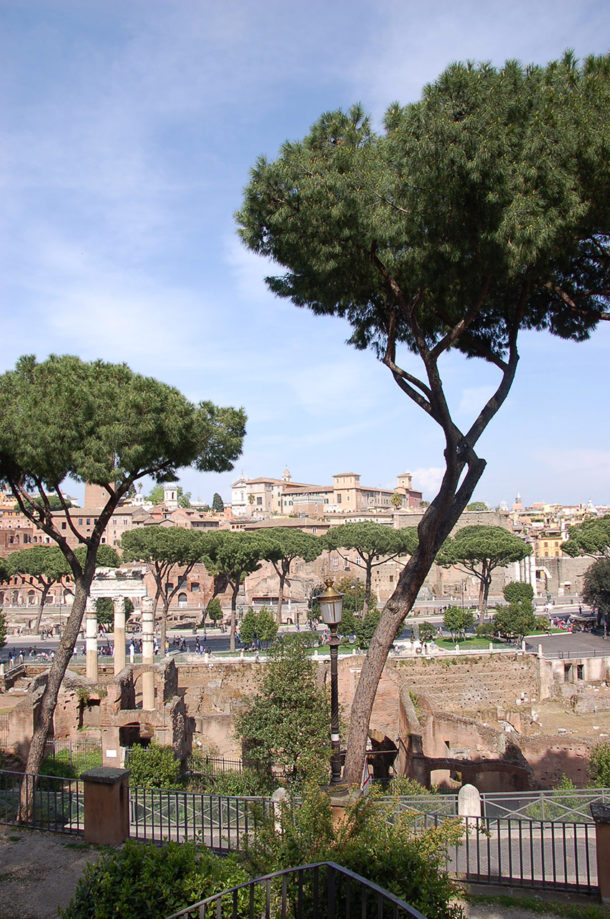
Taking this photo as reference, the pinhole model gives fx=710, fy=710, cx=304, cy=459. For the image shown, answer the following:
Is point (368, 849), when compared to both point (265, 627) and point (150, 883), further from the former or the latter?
point (265, 627)

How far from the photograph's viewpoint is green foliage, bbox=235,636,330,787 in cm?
1551

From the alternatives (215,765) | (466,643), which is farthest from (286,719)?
(466,643)

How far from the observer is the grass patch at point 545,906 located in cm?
546

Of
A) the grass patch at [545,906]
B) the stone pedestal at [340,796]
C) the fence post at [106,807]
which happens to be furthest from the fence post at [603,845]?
the fence post at [106,807]

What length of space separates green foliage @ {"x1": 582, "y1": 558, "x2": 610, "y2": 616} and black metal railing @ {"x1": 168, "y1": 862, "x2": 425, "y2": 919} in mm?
38192

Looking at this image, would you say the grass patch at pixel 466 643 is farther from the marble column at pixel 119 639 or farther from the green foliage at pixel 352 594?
the marble column at pixel 119 639

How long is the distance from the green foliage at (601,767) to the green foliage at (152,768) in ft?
26.7

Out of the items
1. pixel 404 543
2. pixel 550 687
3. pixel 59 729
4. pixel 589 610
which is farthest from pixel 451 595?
pixel 59 729

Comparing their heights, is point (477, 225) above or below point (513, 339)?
above

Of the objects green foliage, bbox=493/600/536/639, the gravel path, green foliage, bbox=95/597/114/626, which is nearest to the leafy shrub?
the gravel path

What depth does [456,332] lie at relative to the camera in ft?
26.3

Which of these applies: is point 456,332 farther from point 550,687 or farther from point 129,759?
point 550,687

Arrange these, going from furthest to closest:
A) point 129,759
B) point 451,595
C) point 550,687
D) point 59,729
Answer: point 451,595 → point 550,687 → point 59,729 → point 129,759

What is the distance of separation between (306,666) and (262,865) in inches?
460
